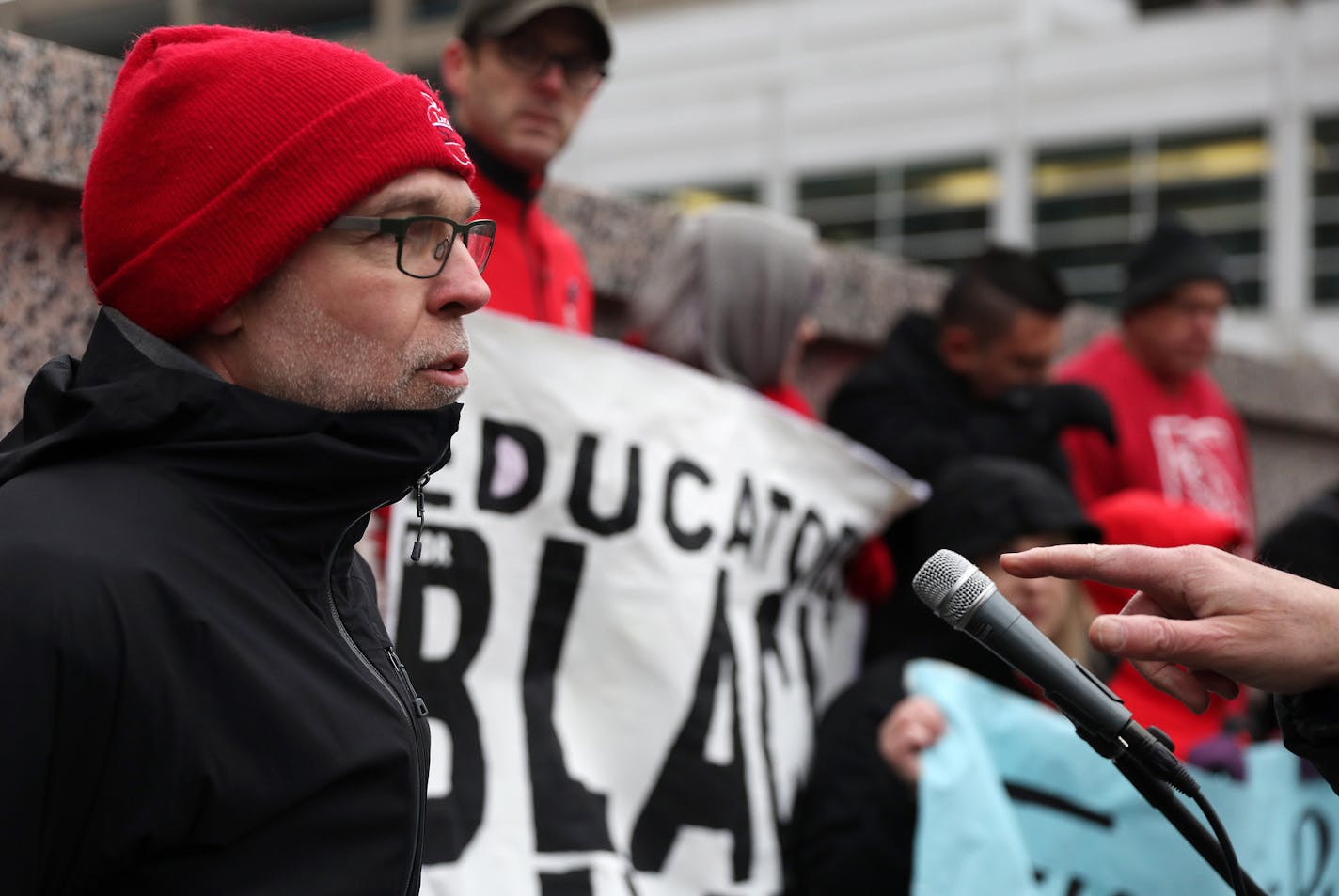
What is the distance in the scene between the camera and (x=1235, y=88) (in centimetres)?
2181

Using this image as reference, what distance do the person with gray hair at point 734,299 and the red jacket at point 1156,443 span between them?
1459mm

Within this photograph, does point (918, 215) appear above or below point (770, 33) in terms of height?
below

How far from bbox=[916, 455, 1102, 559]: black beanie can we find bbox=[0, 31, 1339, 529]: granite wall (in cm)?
113

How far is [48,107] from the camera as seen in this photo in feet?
9.36

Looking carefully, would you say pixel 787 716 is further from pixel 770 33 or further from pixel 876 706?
pixel 770 33

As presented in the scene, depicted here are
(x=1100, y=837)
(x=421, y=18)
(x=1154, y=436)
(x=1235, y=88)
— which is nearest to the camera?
(x=1100, y=837)

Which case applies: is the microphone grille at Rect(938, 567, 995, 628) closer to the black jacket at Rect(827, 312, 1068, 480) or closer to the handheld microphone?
the handheld microphone

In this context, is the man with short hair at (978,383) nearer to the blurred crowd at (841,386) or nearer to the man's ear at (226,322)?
the blurred crowd at (841,386)

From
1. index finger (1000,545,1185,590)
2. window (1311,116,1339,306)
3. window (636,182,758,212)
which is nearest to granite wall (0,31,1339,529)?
index finger (1000,545,1185,590)

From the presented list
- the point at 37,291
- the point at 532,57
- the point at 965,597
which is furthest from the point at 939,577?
the point at 532,57

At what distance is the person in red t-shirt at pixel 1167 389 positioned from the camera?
5062mm

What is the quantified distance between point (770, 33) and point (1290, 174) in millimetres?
10968

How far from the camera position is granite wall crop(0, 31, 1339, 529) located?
2.81 m

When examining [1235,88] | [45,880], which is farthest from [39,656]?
[1235,88]
